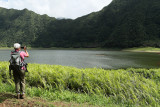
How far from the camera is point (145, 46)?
130 m

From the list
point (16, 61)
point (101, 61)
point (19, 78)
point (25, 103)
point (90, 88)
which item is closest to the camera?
point (25, 103)

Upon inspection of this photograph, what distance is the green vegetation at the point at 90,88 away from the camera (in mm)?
6461

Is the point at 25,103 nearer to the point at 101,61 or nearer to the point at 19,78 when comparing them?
the point at 19,78

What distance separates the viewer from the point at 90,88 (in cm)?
779

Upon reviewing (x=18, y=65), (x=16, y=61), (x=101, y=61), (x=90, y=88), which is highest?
(x=16, y=61)

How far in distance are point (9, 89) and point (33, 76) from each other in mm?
1613

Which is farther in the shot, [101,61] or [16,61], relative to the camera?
[101,61]

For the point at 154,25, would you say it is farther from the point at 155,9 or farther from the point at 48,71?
the point at 48,71

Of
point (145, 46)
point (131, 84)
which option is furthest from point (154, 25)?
point (131, 84)

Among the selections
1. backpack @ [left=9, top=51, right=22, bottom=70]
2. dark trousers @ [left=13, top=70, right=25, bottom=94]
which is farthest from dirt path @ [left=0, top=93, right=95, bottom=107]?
backpack @ [left=9, top=51, right=22, bottom=70]

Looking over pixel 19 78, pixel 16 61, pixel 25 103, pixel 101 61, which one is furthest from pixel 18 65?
pixel 101 61

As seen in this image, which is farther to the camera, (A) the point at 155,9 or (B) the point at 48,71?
(A) the point at 155,9

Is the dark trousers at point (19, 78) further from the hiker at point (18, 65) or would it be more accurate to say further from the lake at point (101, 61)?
the lake at point (101, 61)

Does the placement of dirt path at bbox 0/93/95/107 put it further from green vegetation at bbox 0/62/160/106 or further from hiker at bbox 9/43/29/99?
green vegetation at bbox 0/62/160/106
